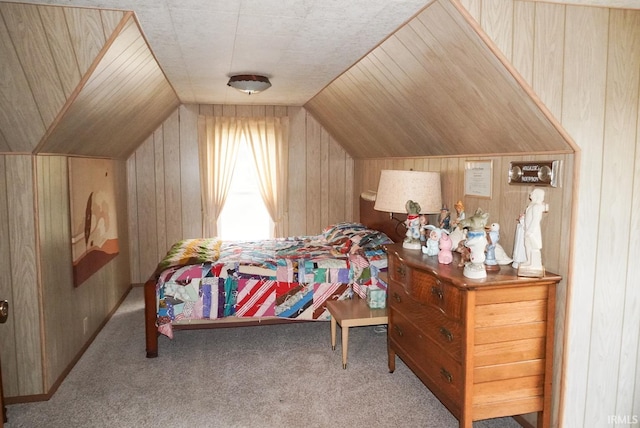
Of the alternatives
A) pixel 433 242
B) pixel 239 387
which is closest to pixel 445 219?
pixel 433 242

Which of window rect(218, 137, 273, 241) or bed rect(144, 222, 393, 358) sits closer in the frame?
bed rect(144, 222, 393, 358)

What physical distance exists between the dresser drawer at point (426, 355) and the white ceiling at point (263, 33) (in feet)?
5.78

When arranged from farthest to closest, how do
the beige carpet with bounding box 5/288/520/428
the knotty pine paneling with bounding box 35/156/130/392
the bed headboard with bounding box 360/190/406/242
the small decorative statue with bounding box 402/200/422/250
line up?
the bed headboard with bounding box 360/190/406/242, the small decorative statue with bounding box 402/200/422/250, the knotty pine paneling with bounding box 35/156/130/392, the beige carpet with bounding box 5/288/520/428

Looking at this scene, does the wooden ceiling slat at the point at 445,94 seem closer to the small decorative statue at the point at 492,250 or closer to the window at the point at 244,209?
the small decorative statue at the point at 492,250

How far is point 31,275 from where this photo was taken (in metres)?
2.90

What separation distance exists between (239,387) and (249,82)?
2.35m

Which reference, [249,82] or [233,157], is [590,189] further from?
[233,157]

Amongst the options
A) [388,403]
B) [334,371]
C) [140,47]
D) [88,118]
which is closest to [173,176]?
[88,118]

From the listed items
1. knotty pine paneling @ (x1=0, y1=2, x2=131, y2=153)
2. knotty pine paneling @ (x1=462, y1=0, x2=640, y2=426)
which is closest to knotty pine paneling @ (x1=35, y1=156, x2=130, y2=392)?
knotty pine paneling @ (x1=0, y1=2, x2=131, y2=153)

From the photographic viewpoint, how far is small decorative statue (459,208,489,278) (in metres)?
2.31

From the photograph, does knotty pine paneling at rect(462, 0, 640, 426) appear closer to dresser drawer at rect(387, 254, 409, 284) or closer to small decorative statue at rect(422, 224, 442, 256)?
small decorative statue at rect(422, 224, 442, 256)

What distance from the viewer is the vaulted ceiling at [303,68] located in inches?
88.0

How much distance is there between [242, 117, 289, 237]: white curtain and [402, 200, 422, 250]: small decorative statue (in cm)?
281

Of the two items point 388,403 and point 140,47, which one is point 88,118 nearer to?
point 140,47
